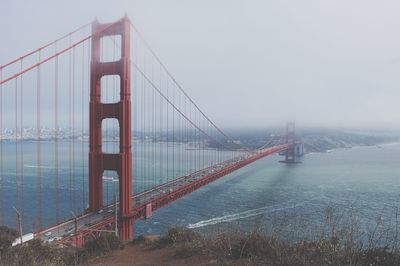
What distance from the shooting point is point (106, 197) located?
2469cm

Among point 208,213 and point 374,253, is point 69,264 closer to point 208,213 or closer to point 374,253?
point 374,253

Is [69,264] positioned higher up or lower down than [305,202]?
higher up

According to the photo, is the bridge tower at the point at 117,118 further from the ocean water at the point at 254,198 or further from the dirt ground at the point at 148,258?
the dirt ground at the point at 148,258

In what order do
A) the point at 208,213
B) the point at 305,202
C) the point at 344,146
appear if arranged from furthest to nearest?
the point at 344,146
the point at 305,202
the point at 208,213

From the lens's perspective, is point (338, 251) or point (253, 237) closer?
point (338, 251)

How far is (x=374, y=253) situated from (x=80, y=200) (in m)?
23.5

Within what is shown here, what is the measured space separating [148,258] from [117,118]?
854 centimetres

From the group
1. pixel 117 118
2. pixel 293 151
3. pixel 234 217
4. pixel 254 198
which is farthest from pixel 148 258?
pixel 293 151

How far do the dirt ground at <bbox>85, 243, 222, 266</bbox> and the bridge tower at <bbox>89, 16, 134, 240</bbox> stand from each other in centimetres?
692

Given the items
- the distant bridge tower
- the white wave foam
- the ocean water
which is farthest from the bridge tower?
the distant bridge tower

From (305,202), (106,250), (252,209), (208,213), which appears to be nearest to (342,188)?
(305,202)

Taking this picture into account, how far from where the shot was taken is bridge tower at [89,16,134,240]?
42.2 ft

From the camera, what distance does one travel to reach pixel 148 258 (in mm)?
5074

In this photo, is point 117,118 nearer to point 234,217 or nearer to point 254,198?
point 234,217
